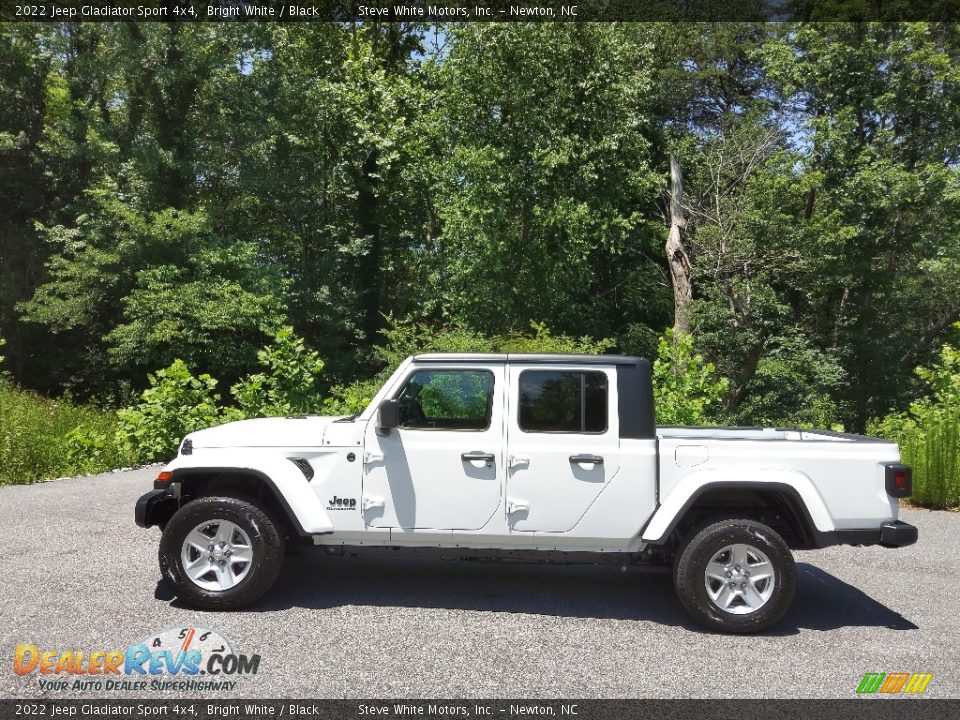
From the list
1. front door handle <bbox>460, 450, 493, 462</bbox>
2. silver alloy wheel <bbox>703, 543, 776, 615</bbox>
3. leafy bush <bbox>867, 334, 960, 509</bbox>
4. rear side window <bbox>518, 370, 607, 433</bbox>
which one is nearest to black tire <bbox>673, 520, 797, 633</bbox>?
silver alloy wheel <bbox>703, 543, 776, 615</bbox>

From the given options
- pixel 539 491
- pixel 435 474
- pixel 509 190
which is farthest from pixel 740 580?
pixel 509 190

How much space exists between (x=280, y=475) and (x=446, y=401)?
4.31 feet

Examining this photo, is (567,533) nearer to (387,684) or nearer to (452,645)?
(452,645)

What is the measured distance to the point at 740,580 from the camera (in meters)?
5.26

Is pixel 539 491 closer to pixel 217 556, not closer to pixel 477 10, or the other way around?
pixel 217 556

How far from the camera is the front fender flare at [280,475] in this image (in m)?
5.40

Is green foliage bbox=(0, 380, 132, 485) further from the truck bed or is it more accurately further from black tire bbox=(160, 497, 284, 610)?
the truck bed

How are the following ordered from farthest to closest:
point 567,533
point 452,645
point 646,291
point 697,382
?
point 646,291
point 697,382
point 567,533
point 452,645

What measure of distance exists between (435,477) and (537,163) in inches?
695

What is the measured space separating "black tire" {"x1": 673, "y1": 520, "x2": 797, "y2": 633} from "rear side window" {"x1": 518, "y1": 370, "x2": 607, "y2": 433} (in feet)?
3.44

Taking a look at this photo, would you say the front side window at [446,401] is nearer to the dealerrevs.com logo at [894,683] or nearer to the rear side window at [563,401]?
the rear side window at [563,401]

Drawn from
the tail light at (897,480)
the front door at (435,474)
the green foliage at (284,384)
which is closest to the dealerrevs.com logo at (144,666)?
the front door at (435,474)

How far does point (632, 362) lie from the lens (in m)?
5.57

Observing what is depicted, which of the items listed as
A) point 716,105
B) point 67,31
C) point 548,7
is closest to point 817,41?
point 716,105
